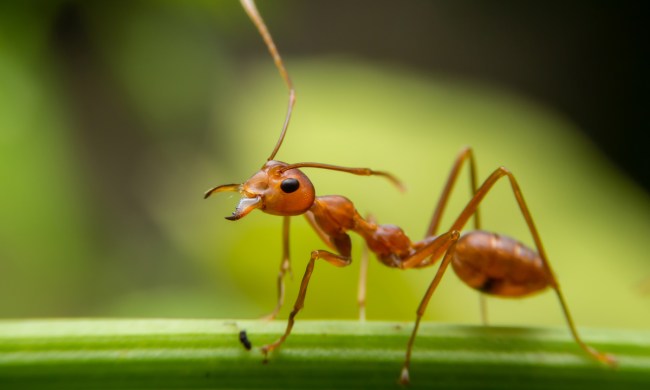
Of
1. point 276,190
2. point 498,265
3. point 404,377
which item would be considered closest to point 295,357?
point 404,377

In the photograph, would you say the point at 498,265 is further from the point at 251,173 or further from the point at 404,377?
the point at 251,173

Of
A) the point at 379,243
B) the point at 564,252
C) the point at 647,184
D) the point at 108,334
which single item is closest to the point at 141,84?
the point at 379,243

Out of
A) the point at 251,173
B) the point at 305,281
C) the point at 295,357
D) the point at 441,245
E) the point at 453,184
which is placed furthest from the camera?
the point at 251,173

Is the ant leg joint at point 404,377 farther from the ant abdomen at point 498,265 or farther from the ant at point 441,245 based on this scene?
the ant abdomen at point 498,265

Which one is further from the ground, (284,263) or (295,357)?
(284,263)

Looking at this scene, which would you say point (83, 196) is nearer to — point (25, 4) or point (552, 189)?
point (25, 4)

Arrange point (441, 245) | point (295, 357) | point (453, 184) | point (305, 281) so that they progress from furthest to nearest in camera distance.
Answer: point (453, 184), point (441, 245), point (305, 281), point (295, 357)

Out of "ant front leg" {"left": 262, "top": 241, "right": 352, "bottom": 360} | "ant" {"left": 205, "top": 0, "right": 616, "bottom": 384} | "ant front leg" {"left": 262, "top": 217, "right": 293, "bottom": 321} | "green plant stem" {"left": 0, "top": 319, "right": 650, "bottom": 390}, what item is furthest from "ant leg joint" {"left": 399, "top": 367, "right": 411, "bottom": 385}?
"ant front leg" {"left": 262, "top": 217, "right": 293, "bottom": 321}

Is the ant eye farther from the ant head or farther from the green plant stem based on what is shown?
the green plant stem
